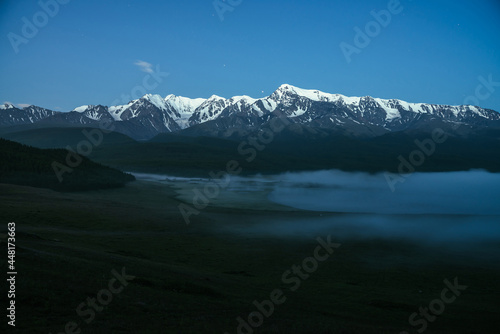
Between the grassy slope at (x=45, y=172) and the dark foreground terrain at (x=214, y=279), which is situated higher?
the grassy slope at (x=45, y=172)

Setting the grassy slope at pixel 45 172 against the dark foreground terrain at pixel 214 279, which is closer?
the dark foreground terrain at pixel 214 279

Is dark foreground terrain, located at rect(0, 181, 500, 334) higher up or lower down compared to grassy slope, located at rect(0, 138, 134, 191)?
lower down

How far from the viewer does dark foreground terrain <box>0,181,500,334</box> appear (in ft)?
76.3

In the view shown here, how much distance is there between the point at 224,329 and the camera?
22250mm

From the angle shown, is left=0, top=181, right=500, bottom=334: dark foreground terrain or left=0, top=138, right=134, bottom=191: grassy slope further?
left=0, top=138, right=134, bottom=191: grassy slope

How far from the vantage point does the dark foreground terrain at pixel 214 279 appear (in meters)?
23.3

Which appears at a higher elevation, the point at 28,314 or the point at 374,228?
the point at 374,228

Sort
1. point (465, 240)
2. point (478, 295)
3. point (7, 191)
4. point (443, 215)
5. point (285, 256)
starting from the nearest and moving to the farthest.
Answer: point (478, 295), point (285, 256), point (465, 240), point (7, 191), point (443, 215)

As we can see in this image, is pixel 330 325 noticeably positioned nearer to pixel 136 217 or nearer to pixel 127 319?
pixel 127 319

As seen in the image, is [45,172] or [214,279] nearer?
[214,279]

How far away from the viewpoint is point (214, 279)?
3678 cm

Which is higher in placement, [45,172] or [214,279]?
[45,172]

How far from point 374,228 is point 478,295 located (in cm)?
4024

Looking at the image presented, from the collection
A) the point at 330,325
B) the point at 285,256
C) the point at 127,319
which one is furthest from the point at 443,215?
the point at 127,319
